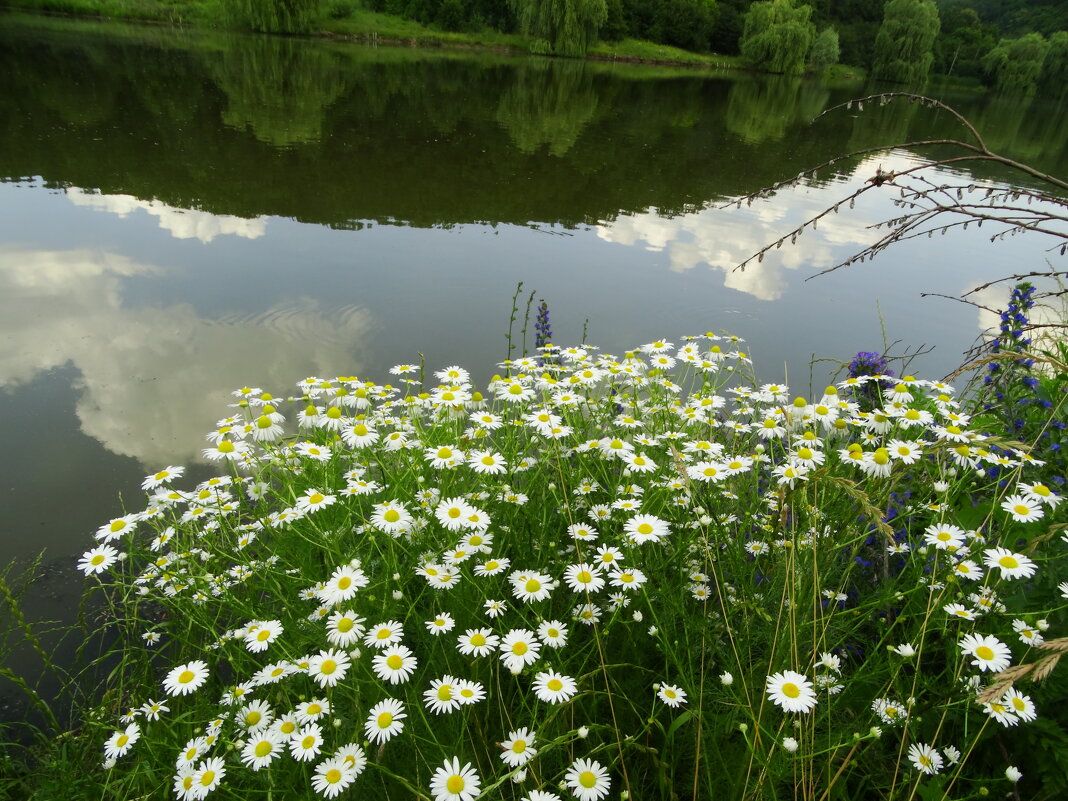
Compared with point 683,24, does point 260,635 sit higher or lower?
lower

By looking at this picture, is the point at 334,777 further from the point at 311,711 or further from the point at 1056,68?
the point at 1056,68

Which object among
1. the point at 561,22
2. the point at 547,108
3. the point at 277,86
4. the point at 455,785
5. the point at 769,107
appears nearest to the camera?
the point at 455,785

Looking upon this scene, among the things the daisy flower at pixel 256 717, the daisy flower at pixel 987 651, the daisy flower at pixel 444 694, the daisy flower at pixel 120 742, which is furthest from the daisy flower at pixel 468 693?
the daisy flower at pixel 987 651

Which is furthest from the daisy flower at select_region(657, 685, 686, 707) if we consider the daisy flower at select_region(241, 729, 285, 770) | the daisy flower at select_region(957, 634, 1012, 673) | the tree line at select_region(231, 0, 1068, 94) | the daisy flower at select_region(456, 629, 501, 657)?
the tree line at select_region(231, 0, 1068, 94)

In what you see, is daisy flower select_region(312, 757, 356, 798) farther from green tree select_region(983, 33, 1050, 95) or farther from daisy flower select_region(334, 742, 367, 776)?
green tree select_region(983, 33, 1050, 95)

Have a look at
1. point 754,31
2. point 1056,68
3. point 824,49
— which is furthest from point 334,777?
point 1056,68

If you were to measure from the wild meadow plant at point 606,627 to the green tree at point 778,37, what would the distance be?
57.9 meters

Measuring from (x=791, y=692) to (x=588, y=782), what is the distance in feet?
1.88

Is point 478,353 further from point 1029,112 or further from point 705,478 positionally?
point 1029,112

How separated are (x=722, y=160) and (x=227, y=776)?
16.2 meters

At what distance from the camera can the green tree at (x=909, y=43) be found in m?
53.8

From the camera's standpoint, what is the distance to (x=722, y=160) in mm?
14961

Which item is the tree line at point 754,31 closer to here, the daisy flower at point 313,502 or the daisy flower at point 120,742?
the daisy flower at point 313,502

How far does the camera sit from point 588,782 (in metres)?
1.47
